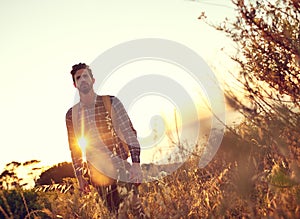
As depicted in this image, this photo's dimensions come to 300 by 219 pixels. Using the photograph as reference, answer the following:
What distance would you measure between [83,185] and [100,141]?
1.60 feet

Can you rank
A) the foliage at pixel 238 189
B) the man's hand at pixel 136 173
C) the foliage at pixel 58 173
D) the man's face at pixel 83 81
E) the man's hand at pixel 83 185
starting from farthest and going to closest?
the foliage at pixel 58 173 → the man's face at pixel 83 81 → the man's hand at pixel 83 185 → the man's hand at pixel 136 173 → the foliage at pixel 238 189

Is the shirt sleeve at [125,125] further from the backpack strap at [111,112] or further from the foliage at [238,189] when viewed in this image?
the foliage at [238,189]

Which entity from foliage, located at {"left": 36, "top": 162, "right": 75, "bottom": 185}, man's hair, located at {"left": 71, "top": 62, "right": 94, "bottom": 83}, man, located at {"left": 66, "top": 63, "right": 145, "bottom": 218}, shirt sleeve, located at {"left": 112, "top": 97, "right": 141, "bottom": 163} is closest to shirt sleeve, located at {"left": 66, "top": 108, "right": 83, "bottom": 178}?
man, located at {"left": 66, "top": 63, "right": 145, "bottom": 218}

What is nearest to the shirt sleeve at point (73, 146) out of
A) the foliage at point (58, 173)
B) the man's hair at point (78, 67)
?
the man's hair at point (78, 67)

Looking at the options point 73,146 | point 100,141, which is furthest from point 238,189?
point 73,146

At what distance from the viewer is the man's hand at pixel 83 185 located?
4.83 m

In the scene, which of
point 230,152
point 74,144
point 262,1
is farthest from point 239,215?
point 74,144

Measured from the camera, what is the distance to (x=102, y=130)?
505cm

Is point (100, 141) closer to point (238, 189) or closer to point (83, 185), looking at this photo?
point (83, 185)

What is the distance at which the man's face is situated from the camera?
520 centimetres

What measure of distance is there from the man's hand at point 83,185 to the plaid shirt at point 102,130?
10cm

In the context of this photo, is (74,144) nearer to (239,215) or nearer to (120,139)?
(120,139)

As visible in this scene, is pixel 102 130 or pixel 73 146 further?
pixel 73 146

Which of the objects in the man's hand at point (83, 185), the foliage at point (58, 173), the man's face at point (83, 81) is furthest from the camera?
the foliage at point (58, 173)
